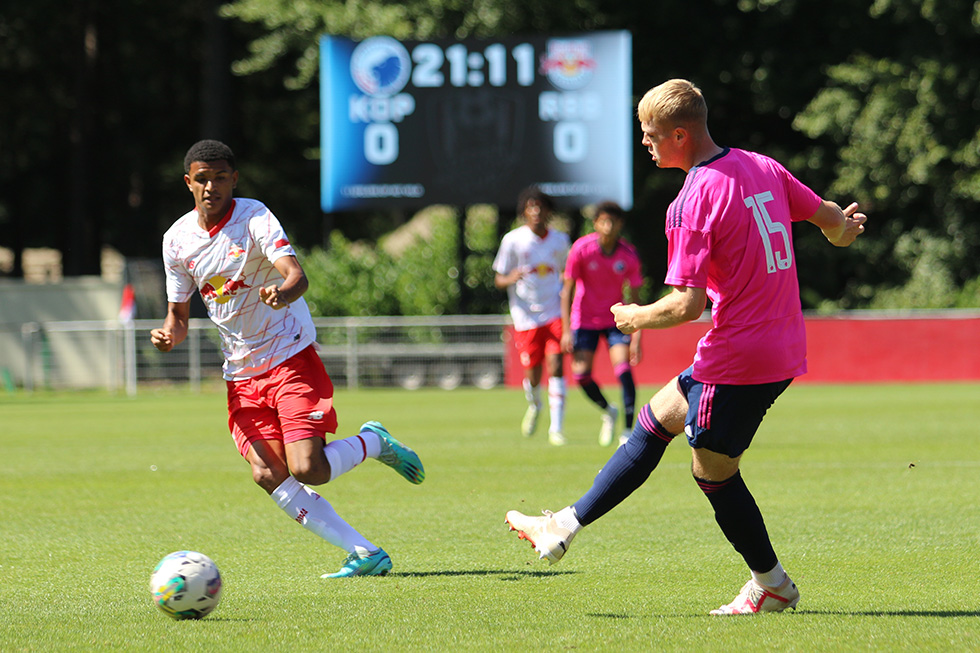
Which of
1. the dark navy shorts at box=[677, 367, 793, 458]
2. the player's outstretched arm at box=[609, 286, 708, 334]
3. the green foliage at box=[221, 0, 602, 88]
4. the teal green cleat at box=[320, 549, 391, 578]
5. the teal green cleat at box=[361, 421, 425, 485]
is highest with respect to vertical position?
the green foliage at box=[221, 0, 602, 88]

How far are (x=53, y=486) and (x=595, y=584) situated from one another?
5.53 metres

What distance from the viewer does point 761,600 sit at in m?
4.93

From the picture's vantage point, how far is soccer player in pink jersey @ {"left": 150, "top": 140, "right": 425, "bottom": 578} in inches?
231

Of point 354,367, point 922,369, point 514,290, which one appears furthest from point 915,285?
point 514,290

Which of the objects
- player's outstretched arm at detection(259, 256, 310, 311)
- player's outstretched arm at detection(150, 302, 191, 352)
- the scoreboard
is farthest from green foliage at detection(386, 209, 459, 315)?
player's outstretched arm at detection(259, 256, 310, 311)

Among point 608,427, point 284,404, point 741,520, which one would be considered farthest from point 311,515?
point 608,427

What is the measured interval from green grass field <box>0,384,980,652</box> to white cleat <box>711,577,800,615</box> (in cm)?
11

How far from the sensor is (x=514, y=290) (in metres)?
13.2

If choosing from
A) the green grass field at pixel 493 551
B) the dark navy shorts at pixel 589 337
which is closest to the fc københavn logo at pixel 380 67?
the green grass field at pixel 493 551

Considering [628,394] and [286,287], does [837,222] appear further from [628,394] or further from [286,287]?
[628,394]

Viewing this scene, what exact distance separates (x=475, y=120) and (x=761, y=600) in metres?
18.9

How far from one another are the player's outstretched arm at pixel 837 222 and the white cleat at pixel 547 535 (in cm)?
151

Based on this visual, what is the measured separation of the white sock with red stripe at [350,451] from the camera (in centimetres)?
595

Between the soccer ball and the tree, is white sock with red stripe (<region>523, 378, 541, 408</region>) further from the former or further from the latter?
the tree
